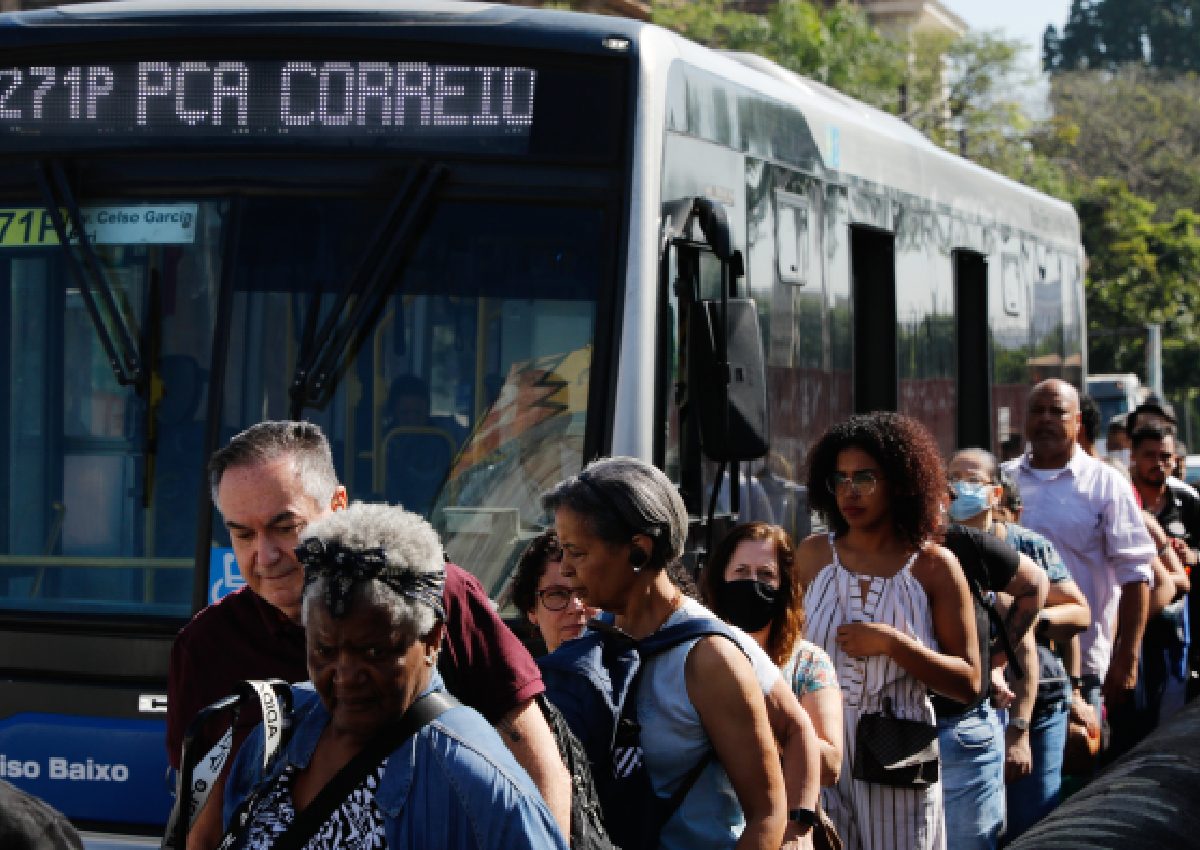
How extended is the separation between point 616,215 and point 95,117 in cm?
170

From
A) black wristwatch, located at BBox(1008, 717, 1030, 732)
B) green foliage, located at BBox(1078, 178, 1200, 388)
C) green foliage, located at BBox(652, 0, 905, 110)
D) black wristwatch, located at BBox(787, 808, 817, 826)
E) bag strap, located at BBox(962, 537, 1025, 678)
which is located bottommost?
black wristwatch, located at BBox(1008, 717, 1030, 732)

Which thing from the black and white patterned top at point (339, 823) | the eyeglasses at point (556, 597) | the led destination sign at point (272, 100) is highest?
the led destination sign at point (272, 100)

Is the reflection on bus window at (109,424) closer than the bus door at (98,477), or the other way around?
the bus door at (98,477)

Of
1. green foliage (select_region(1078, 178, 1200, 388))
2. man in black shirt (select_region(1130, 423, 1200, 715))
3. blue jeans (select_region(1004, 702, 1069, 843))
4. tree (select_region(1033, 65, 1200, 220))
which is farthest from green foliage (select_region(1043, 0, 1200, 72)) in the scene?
blue jeans (select_region(1004, 702, 1069, 843))

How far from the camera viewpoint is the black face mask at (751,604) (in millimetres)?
5074

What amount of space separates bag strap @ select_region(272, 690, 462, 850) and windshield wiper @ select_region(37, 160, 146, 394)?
3.61 m

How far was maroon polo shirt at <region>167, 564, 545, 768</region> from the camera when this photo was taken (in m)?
3.61

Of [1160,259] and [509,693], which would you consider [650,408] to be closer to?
[509,693]

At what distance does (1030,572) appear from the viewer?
6.88 m

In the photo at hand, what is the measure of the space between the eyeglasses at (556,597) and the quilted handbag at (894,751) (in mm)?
1039

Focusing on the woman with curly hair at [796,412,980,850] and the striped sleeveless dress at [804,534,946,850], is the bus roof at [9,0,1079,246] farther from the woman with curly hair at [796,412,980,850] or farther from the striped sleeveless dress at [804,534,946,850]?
the striped sleeveless dress at [804,534,946,850]

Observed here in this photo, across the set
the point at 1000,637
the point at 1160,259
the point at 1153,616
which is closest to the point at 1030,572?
the point at 1000,637

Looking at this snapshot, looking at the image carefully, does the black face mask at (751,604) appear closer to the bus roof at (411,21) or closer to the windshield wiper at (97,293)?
the bus roof at (411,21)

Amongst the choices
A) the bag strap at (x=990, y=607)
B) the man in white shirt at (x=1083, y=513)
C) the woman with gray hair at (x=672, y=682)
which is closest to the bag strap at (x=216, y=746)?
the woman with gray hair at (x=672, y=682)
